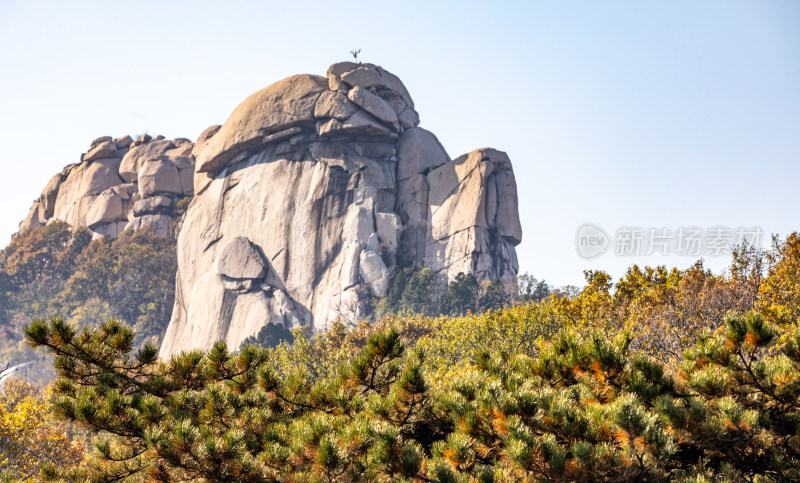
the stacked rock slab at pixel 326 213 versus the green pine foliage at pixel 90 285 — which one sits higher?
the stacked rock slab at pixel 326 213

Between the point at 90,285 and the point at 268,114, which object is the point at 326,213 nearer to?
the point at 268,114

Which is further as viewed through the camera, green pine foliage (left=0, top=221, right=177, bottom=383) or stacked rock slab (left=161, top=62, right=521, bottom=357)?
green pine foliage (left=0, top=221, right=177, bottom=383)

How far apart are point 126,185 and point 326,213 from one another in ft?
82.0

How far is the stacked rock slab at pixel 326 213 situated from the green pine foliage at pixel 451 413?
118ft

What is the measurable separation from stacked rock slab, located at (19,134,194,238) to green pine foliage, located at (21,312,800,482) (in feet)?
179

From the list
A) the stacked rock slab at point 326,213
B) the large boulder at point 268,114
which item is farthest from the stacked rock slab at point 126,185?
the large boulder at point 268,114

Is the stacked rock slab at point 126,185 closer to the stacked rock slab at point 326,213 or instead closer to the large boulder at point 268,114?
the stacked rock slab at point 326,213

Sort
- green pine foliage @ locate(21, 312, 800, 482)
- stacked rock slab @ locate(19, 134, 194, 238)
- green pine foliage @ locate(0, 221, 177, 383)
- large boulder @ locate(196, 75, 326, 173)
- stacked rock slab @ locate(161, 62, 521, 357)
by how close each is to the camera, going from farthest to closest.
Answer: stacked rock slab @ locate(19, 134, 194, 238) < green pine foliage @ locate(0, 221, 177, 383) < large boulder @ locate(196, 75, 326, 173) < stacked rock slab @ locate(161, 62, 521, 357) < green pine foliage @ locate(21, 312, 800, 482)

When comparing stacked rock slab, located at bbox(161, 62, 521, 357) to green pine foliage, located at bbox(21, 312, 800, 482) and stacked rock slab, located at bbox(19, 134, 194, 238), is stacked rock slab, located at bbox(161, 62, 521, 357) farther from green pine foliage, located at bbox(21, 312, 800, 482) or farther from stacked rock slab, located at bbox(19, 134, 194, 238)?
green pine foliage, located at bbox(21, 312, 800, 482)

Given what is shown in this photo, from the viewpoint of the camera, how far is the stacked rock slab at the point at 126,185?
191 feet

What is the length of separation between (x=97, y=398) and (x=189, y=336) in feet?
140

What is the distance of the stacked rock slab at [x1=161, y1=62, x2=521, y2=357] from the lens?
4475cm

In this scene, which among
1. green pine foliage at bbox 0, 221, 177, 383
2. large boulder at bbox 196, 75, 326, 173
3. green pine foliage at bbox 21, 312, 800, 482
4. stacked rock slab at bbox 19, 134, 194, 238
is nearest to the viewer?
green pine foliage at bbox 21, 312, 800, 482

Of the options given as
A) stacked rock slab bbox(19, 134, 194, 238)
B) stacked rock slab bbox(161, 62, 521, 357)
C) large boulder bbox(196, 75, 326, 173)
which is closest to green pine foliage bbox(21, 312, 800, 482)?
stacked rock slab bbox(161, 62, 521, 357)
